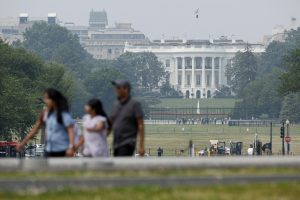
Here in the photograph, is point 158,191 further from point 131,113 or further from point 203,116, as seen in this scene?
point 203,116

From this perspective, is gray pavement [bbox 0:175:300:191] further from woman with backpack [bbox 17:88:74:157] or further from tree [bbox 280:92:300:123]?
tree [bbox 280:92:300:123]

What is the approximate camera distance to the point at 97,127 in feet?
72.2

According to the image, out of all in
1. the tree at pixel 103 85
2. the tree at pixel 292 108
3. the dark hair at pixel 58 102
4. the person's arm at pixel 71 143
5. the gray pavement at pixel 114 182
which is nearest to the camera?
the gray pavement at pixel 114 182

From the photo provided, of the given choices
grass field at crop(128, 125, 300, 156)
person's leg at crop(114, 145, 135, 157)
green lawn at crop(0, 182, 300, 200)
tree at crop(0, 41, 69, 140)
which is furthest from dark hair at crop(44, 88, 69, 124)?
grass field at crop(128, 125, 300, 156)

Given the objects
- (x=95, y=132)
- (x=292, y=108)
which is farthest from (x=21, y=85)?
(x=95, y=132)

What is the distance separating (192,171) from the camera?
63.1 ft

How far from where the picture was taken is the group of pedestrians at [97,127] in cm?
2172

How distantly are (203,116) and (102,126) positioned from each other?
166 meters

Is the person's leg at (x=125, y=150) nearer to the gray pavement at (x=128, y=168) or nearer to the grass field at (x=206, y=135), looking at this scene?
the gray pavement at (x=128, y=168)

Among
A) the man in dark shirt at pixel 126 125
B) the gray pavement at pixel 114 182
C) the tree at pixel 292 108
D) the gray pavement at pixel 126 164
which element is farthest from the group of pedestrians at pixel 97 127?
the tree at pixel 292 108

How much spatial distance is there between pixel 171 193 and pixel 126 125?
390 centimetres

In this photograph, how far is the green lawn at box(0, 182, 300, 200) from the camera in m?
17.7

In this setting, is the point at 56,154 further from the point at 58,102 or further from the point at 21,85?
the point at 21,85

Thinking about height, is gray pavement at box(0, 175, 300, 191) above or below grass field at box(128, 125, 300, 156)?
below
